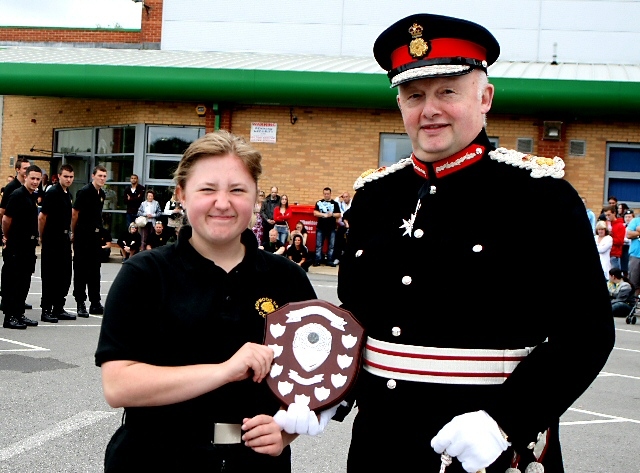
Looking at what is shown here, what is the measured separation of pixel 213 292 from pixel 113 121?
64.1 ft

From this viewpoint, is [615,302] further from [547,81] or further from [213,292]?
[213,292]

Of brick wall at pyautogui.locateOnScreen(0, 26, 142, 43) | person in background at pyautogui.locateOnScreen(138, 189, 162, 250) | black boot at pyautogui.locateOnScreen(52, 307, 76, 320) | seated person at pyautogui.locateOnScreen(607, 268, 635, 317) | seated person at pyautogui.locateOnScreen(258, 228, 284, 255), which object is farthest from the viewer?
brick wall at pyautogui.locateOnScreen(0, 26, 142, 43)

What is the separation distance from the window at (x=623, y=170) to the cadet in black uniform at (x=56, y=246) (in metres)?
12.9

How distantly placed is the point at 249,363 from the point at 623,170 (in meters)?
17.9

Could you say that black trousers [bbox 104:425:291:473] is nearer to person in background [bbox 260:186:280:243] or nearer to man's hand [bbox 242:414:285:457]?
man's hand [bbox 242:414:285:457]

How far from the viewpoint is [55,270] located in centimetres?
1018

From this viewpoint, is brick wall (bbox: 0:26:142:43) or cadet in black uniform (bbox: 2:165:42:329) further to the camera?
brick wall (bbox: 0:26:142:43)

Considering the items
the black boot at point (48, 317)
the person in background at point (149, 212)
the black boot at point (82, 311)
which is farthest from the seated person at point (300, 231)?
the black boot at point (48, 317)

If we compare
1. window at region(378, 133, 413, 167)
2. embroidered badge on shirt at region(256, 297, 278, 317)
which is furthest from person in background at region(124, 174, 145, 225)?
embroidered badge on shirt at region(256, 297, 278, 317)

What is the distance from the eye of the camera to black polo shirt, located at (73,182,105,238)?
1058 centimetres

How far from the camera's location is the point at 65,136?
22.5 m

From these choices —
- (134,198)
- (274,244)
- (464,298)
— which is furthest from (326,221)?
(464,298)

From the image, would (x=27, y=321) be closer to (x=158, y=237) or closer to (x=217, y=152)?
(x=158, y=237)

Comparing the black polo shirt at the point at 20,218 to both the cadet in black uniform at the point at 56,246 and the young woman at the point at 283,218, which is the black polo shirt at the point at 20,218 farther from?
the young woman at the point at 283,218
